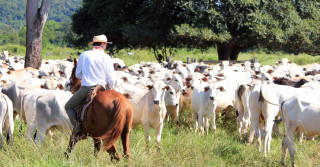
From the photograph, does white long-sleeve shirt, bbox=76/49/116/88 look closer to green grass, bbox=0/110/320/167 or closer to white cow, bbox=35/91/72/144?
green grass, bbox=0/110/320/167

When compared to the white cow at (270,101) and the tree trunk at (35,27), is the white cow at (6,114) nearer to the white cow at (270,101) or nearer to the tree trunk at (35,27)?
the white cow at (270,101)

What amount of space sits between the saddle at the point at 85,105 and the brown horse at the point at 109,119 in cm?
8

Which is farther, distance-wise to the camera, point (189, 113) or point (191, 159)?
point (189, 113)

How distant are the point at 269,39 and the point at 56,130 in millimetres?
17313

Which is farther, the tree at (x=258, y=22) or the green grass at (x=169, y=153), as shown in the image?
the tree at (x=258, y=22)

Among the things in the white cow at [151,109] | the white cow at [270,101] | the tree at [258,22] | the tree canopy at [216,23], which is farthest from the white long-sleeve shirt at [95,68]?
the tree at [258,22]

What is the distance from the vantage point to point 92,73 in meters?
6.79

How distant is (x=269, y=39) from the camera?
2386 centimetres

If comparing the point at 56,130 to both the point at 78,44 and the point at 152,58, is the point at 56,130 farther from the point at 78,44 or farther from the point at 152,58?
the point at 152,58

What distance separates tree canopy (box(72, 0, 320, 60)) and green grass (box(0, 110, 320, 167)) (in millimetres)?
13472

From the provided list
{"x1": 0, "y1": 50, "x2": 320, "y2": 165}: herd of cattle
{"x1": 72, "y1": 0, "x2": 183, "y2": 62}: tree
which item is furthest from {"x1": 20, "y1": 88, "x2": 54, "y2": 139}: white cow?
{"x1": 72, "y1": 0, "x2": 183, "y2": 62}: tree

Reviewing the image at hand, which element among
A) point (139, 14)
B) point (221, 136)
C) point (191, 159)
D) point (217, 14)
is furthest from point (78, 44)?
point (191, 159)

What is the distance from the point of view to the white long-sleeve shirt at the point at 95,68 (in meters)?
6.74

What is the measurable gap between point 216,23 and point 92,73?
17.1 meters
